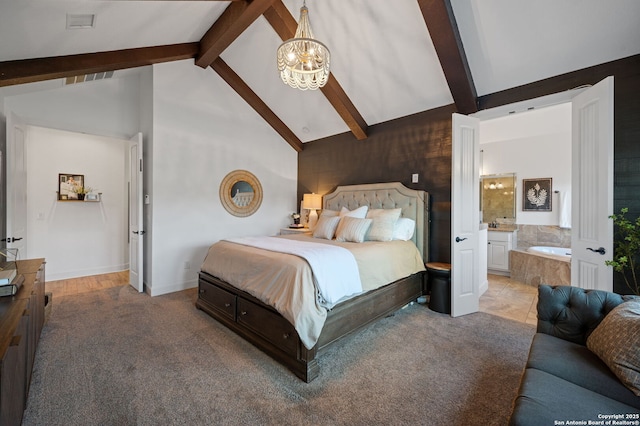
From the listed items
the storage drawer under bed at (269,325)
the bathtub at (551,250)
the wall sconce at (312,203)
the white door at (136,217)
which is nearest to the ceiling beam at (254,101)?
the wall sconce at (312,203)

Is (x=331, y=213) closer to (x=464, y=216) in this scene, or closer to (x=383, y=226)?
(x=383, y=226)

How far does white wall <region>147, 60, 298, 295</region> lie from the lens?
3.92 m

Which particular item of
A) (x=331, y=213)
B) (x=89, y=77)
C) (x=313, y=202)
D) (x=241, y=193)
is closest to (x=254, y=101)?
(x=241, y=193)

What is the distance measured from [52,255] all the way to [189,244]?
254cm

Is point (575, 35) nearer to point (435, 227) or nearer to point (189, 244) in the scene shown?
point (435, 227)

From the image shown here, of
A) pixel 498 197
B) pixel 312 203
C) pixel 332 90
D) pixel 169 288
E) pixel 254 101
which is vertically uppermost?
pixel 254 101

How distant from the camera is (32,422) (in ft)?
5.13

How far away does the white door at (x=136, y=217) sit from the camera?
3.96 meters

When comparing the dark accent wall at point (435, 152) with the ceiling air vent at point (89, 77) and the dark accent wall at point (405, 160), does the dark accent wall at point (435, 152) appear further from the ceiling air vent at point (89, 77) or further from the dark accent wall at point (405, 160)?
the ceiling air vent at point (89, 77)

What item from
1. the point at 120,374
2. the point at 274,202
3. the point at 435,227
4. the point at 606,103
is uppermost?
the point at 606,103

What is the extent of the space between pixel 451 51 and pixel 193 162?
381cm

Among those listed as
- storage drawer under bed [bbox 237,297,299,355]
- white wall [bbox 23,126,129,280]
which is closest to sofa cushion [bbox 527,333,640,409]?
storage drawer under bed [bbox 237,297,299,355]

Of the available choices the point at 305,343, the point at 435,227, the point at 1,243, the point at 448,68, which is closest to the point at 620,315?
the point at 305,343

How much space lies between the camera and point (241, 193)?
488 centimetres
